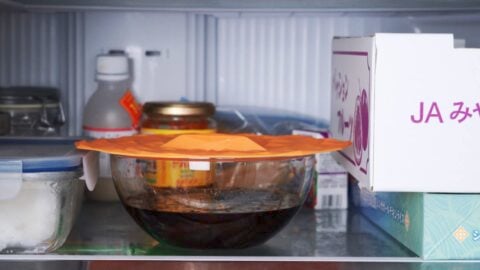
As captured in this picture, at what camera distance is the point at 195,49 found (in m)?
1.44

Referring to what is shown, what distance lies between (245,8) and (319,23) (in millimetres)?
174

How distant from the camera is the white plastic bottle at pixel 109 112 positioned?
1.30 m

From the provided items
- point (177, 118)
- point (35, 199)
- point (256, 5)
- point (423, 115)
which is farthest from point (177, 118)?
point (423, 115)

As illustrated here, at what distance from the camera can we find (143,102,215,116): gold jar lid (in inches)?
47.5

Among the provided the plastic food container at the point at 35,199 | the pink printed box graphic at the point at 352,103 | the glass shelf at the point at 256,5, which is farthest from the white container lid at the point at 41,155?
the pink printed box graphic at the point at 352,103

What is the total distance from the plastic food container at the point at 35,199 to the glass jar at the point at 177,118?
0.71 ft

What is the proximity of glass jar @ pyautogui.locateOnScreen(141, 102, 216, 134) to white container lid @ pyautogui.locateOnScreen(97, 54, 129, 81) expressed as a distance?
8 cm

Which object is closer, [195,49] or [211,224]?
[211,224]

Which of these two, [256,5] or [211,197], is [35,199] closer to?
[211,197]

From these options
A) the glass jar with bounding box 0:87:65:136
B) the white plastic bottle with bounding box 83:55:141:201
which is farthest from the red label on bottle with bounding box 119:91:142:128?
the glass jar with bounding box 0:87:65:136

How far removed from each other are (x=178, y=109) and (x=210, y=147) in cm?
23

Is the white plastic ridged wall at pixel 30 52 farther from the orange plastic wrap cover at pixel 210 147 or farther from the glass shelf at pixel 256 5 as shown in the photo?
the orange plastic wrap cover at pixel 210 147

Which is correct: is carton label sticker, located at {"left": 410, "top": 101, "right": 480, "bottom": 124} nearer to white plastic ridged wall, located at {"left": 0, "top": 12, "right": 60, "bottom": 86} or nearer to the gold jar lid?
the gold jar lid

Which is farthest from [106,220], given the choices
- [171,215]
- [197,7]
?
[197,7]
